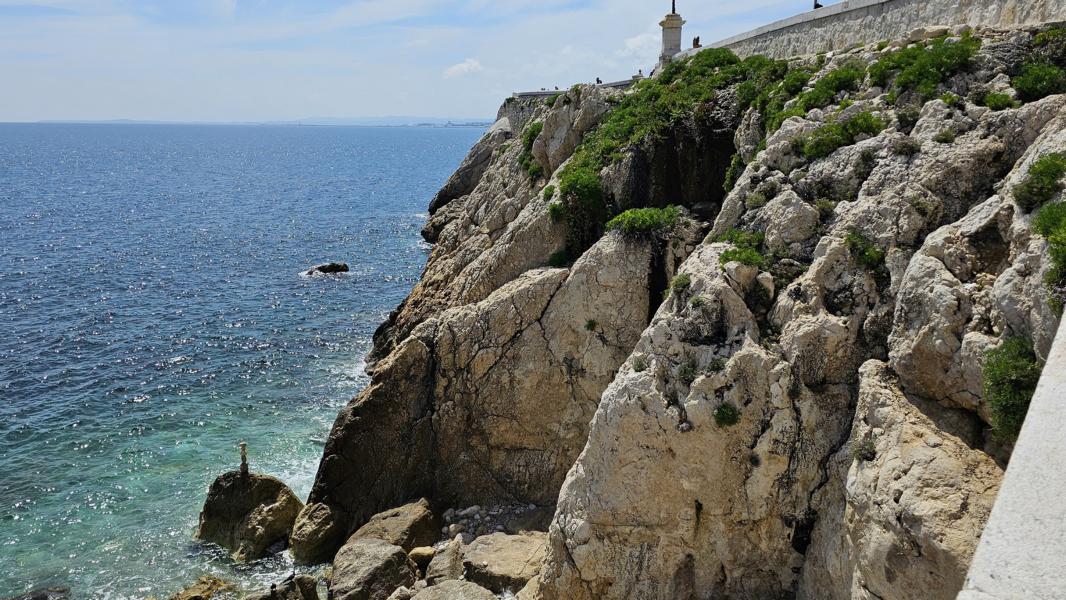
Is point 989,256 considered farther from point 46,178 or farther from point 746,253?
point 46,178

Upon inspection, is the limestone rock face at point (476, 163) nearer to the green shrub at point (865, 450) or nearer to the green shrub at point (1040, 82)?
the green shrub at point (1040, 82)

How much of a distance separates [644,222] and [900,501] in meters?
12.1

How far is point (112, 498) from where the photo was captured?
2502 centimetres

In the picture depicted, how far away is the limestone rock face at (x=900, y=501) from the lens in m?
10.7

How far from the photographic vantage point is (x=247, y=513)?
22875 mm

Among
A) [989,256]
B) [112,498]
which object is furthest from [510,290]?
[112,498]

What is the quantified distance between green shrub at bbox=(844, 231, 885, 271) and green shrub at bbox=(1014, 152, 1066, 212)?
8.89 feet

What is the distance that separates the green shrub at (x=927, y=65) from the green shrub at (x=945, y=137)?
67.5 inches

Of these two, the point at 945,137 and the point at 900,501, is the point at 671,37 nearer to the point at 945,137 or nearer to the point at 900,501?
the point at 945,137

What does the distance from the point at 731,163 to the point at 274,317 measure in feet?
102

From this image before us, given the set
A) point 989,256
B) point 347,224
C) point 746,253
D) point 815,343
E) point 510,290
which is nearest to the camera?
point 989,256

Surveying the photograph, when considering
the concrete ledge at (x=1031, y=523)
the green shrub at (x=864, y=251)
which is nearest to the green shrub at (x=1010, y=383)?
the concrete ledge at (x=1031, y=523)

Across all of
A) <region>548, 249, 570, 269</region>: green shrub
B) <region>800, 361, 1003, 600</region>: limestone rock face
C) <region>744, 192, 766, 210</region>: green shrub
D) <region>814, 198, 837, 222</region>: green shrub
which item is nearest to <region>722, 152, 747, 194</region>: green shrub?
<region>744, 192, 766, 210</region>: green shrub

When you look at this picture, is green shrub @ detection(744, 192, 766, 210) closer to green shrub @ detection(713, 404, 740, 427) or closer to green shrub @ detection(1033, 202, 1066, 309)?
green shrub @ detection(713, 404, 740, 427)
